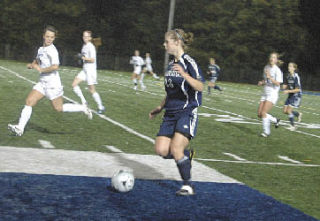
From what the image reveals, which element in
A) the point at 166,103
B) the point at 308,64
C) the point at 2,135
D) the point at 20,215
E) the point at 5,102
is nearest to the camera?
the point at 20,215

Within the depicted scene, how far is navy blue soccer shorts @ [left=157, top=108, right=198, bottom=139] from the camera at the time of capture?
675 cm

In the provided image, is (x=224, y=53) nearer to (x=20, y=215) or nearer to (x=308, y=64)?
(x=308, y=64)

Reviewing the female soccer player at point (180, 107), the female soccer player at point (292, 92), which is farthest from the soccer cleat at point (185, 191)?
the female soccer player at point (292, 92)

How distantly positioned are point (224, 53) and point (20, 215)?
61867 mm

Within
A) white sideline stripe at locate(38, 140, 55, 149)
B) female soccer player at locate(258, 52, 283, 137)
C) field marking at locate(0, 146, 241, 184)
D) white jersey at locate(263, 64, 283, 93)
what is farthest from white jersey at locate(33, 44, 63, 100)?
white jersey at locate(263, 64, 283, 93)

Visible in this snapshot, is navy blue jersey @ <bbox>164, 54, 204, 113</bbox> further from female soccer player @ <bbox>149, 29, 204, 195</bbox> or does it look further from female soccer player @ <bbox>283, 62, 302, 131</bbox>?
female soccer player @ <bbox>283, 62, 302, 131</bbox>

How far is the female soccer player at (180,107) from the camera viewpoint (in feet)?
21.9

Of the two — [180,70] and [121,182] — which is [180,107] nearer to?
[180,70]

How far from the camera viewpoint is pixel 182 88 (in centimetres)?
679

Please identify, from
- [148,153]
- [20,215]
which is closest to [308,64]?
[148,153]

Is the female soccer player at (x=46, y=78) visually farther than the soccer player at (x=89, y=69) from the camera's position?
No

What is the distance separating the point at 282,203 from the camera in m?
6.94

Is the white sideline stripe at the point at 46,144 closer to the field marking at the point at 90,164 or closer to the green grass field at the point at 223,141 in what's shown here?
the green grass field at the point at 223,141

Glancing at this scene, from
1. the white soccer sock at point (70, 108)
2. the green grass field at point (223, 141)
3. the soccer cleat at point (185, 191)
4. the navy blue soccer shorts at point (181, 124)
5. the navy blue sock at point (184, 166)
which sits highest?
the navy blue soccer shorts at point (181, 124)
